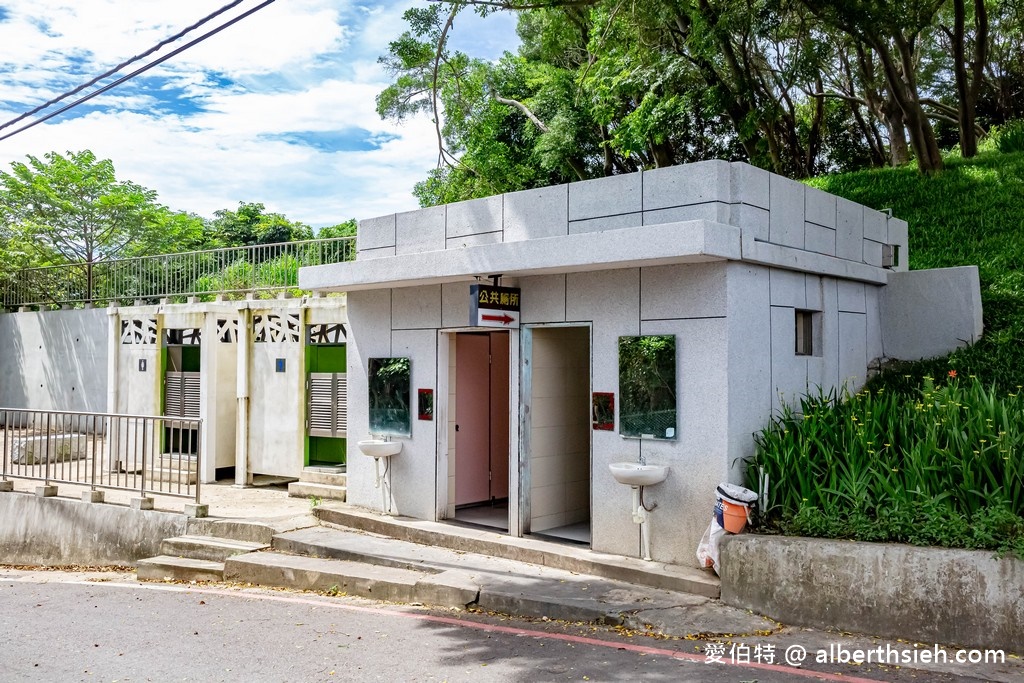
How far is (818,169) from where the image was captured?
1126 inches

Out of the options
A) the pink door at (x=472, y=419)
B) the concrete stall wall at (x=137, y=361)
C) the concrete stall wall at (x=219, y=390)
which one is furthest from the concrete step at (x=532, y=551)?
the concrete stall wall at (x=137, y=361)

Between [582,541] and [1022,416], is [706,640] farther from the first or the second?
[1022,416]

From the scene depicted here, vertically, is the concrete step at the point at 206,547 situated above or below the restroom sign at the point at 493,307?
below

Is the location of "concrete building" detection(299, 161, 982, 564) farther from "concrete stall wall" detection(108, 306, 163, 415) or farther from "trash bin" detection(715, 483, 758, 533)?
"concrete stall wall" detection(108, 306, 163, 415)

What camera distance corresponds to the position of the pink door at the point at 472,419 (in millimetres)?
10906

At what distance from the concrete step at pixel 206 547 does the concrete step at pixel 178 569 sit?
3.4 inches

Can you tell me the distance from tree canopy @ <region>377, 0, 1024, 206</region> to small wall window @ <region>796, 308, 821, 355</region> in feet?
25.2

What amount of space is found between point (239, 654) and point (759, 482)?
Result: 4.71m

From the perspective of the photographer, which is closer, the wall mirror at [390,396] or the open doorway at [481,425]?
the wall mirror at [390,396]

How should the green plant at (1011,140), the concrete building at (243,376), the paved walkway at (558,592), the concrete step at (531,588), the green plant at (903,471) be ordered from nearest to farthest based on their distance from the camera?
the paved walkway at (558,592) → the green plant at (903,471) → the concrete step at (531,588) → the concrete building at (243,376) → the green plant at (1011,140)

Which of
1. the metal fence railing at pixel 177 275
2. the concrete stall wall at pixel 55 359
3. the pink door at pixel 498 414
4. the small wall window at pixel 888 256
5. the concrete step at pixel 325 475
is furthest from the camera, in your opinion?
the concrete stall wall at pixel 55 359

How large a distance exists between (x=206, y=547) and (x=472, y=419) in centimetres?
366

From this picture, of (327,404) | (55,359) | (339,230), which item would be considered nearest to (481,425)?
(327,404)

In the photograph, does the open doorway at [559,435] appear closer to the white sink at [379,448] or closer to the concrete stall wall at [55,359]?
the white sink at [379,448]
